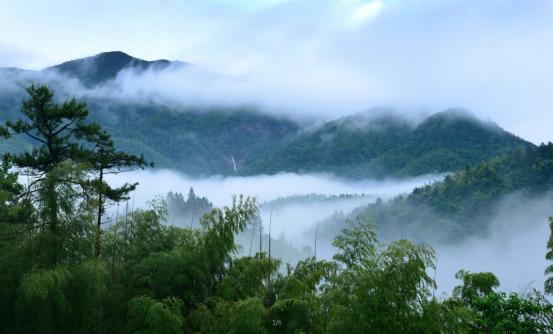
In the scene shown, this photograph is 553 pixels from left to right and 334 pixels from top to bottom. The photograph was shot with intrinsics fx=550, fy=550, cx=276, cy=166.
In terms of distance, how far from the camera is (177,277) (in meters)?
14.0

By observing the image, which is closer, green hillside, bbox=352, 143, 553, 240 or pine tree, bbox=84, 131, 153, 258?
pine tree, bbox=84, 131, 153, 258

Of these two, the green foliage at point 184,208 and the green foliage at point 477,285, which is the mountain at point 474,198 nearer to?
the green foliage at point 184,208

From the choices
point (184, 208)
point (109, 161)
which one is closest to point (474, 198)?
point (184, 208)

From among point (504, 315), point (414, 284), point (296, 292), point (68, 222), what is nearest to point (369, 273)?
point (414, 284)

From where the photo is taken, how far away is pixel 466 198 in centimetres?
11712

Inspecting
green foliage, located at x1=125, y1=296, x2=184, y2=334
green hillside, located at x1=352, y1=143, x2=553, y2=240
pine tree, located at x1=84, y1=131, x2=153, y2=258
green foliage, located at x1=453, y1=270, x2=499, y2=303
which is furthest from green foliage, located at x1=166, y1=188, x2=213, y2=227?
green foliage, located at x1=125, y1=296, x2=184, y2=334

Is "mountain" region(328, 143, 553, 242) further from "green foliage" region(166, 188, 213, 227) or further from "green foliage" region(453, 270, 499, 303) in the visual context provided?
"green foliage" region(453, 270, 499, 303)

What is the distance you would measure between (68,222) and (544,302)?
11232 millimetres

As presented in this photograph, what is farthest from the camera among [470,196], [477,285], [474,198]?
[470,196]

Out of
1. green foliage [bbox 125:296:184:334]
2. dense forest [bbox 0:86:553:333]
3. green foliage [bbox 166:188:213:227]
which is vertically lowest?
green foliage [bbox 166:188:213:227]

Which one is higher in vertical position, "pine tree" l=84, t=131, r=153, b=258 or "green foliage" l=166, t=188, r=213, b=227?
"pine tree" l=84, t=131, r=153, b=258

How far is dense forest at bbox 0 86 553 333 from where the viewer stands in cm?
901

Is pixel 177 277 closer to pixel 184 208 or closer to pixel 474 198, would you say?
pixel 184 208

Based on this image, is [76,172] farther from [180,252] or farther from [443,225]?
[443,225]
